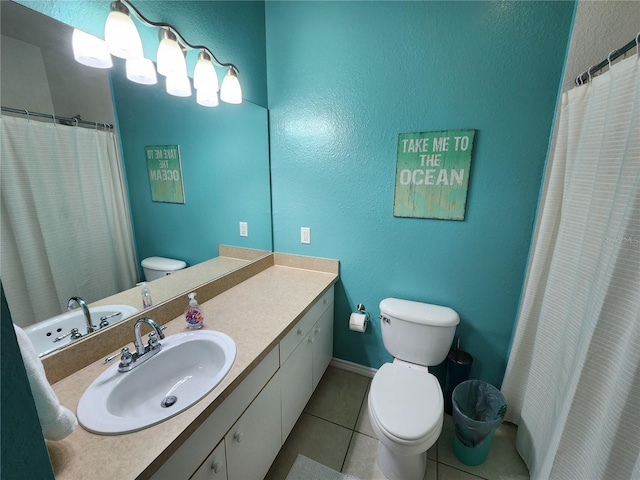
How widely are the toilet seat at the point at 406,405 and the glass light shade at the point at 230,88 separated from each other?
1.76 m

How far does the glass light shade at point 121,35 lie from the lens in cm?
94

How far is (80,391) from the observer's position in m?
0.81

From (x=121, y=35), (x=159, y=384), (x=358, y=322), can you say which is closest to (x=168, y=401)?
(x=159, y=384)

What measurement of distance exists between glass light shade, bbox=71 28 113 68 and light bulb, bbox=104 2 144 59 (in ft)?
0.11

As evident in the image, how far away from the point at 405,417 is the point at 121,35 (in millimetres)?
1910

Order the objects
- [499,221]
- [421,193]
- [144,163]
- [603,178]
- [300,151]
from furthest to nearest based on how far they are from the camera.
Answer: [300,151] → [421,193] → [499,221] → [144,163] → [603,178]

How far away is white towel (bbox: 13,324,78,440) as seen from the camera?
21.4 inches

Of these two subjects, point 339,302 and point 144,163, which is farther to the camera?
point 339,302

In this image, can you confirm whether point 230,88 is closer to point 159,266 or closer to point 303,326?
point 159,266

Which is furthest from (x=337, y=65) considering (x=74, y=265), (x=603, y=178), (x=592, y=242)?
(x=74, y=265)

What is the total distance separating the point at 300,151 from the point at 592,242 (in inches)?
60.2

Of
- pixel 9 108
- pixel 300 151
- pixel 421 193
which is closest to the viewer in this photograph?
pixel 9 108

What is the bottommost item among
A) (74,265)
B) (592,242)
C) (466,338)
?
(466,338)

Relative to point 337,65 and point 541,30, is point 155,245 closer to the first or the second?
point 337,65
